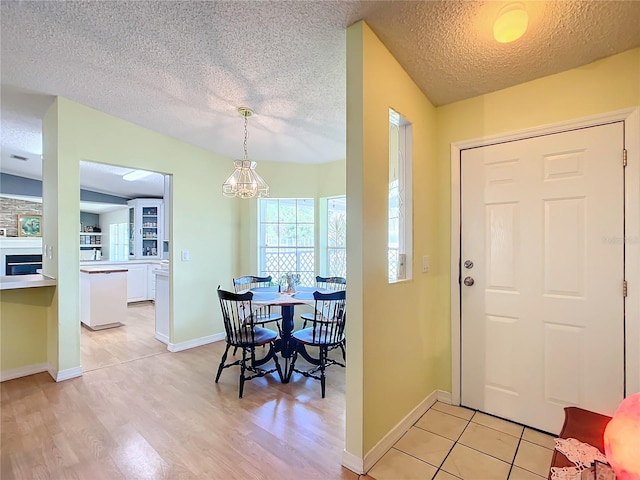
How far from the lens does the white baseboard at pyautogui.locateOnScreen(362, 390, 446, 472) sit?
1.74 metres

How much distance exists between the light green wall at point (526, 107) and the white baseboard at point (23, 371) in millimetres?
3742

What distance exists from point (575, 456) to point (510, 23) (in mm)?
1918

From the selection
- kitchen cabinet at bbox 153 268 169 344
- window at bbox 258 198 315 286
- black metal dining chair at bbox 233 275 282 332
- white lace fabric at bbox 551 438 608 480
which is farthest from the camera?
window at bbox 258 198 315 286

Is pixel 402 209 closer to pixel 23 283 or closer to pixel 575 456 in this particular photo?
pixel 575 456

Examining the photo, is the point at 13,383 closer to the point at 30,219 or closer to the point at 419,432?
the point at 419,432

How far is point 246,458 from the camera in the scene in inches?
70.7

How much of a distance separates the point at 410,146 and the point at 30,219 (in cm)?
845

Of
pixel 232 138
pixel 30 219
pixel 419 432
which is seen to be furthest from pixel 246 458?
pixel 30 219

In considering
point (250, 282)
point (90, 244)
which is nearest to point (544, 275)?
point (250, 282)

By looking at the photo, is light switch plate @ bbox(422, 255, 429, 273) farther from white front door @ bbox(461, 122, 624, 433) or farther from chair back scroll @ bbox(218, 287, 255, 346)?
chair back scroll @ bbox(218, 287, 255, 346)

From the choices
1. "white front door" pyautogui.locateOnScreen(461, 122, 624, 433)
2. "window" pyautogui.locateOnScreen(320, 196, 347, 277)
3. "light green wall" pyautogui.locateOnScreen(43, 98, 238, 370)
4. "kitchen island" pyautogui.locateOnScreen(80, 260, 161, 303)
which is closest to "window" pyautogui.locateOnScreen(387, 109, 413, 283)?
"white front door" pyautogui.locateOnScreen(461, 122, 624, 433)

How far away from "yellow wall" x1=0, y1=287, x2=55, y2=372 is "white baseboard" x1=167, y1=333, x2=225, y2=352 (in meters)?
1.16

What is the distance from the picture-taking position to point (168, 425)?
212cm

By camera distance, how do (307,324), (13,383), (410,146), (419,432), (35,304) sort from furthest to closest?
(307,324), (35,304), (13,383), (410,146), (419,432)
